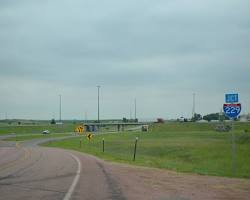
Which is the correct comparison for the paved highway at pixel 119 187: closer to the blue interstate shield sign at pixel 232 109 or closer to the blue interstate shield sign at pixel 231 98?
the blue interstate shield sign at pixel 232 109

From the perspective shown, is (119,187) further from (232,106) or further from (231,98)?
(231,98)

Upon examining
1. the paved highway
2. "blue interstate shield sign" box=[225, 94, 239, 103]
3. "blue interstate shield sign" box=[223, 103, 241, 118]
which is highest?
"blue interstate shield sign" box=[225, 94, 239, 103]

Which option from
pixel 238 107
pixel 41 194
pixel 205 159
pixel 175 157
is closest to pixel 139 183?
pixel 41 194

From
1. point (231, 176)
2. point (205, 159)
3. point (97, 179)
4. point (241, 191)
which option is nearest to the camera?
point (241, 191)

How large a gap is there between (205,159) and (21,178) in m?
19.0

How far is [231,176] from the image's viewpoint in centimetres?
2083

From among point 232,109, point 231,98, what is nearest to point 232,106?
point 232,109

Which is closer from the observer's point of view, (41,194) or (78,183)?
(41,194)

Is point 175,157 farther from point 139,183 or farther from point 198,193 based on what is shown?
point 198,193

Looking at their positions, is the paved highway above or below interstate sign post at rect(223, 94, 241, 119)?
below

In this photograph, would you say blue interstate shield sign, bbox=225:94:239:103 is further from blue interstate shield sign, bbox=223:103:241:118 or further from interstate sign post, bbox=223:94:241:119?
blue interstate shield sign, bbox=223:103:241:118

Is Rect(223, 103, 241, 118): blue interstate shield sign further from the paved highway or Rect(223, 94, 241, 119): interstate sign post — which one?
the paved highway

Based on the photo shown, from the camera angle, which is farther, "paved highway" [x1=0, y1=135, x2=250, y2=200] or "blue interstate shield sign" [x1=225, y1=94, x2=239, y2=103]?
"blue interstate shield sign" [x1=225, y1=94, x2=239, y2=103]

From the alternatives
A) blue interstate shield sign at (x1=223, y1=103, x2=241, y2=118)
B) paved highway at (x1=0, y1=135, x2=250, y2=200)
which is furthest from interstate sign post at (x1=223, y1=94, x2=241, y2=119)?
paved highway at (x1=0, y1=135, x2=250, y2=200)
